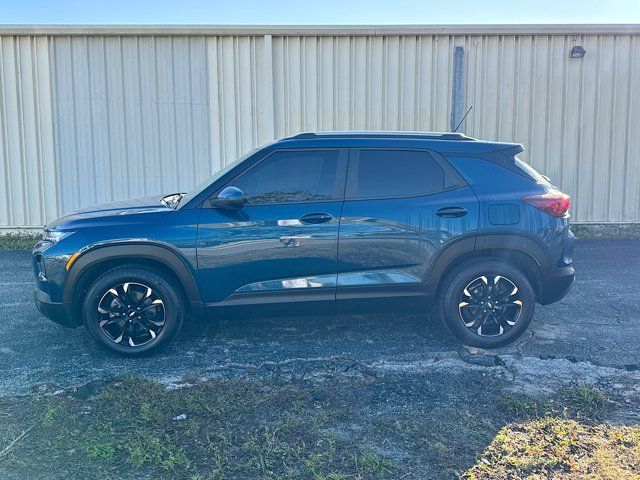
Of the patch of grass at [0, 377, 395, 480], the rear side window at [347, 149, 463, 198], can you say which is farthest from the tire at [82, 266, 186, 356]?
the rear side window at [347, 149, 463, 198]

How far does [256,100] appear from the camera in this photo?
10055 mm

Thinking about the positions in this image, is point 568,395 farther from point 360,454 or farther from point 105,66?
point 105,66

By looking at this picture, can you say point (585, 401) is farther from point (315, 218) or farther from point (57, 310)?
point (57, 310)

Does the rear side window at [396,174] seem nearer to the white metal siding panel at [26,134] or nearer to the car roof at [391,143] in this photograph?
the car roof at [391,143]

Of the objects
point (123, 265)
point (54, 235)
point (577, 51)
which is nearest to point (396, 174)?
point (123, 265)

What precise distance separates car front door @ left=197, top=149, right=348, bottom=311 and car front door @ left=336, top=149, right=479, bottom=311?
0.12 meters

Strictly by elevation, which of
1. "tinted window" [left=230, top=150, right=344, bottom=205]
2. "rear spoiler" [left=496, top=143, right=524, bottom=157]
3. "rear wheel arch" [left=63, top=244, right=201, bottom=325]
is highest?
"rear spoiler" [left=496, top=143, right=524, bottom=157]

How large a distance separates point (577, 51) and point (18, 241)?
9987 millimetres

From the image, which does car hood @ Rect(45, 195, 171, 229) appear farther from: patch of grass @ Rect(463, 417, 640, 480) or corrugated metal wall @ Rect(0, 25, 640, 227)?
corrugated metal wall @ Rect(0, 25, 640, 227)

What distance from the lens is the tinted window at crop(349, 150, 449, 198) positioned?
16.2ft

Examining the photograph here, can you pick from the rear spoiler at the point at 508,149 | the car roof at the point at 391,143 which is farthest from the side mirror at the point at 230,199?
the rear spoiler at the point at 508,149

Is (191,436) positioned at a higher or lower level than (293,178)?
lower

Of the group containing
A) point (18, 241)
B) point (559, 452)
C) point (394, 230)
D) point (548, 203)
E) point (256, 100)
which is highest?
point (256, 100)

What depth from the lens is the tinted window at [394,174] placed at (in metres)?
4.94
